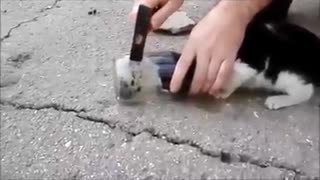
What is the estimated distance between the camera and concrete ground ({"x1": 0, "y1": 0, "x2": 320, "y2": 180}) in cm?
62

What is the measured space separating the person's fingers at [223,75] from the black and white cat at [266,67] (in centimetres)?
1

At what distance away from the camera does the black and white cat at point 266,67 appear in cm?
58

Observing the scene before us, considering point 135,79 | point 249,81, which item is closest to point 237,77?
point 249,81

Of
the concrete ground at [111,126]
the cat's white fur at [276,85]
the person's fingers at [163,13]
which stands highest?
the cat's white fur at [276,85]

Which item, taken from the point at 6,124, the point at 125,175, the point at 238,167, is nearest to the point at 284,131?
the point at 238,167

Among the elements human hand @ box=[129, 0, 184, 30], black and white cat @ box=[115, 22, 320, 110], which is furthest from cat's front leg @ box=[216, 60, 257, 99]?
human hand @ box=[129, 0, 184, 30]

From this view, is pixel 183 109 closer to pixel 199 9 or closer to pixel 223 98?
pixel 223 98

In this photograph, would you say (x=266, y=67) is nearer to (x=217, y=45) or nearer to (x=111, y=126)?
(x=217, y=45)

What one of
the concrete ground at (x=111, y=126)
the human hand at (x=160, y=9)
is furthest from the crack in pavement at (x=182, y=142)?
the human hand at (x=160, y=9)

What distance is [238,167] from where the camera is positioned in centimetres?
62

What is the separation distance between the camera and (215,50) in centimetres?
66

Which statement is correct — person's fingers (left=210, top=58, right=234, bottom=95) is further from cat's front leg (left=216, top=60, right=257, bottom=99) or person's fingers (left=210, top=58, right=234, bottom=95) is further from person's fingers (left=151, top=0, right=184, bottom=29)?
person's fingers (left=151, top=0, right=184, bottom=29)

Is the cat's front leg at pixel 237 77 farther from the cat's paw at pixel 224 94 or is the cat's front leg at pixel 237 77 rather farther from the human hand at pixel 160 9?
the human hand at pixel 160 9

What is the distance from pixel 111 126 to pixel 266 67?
0.61 ft
